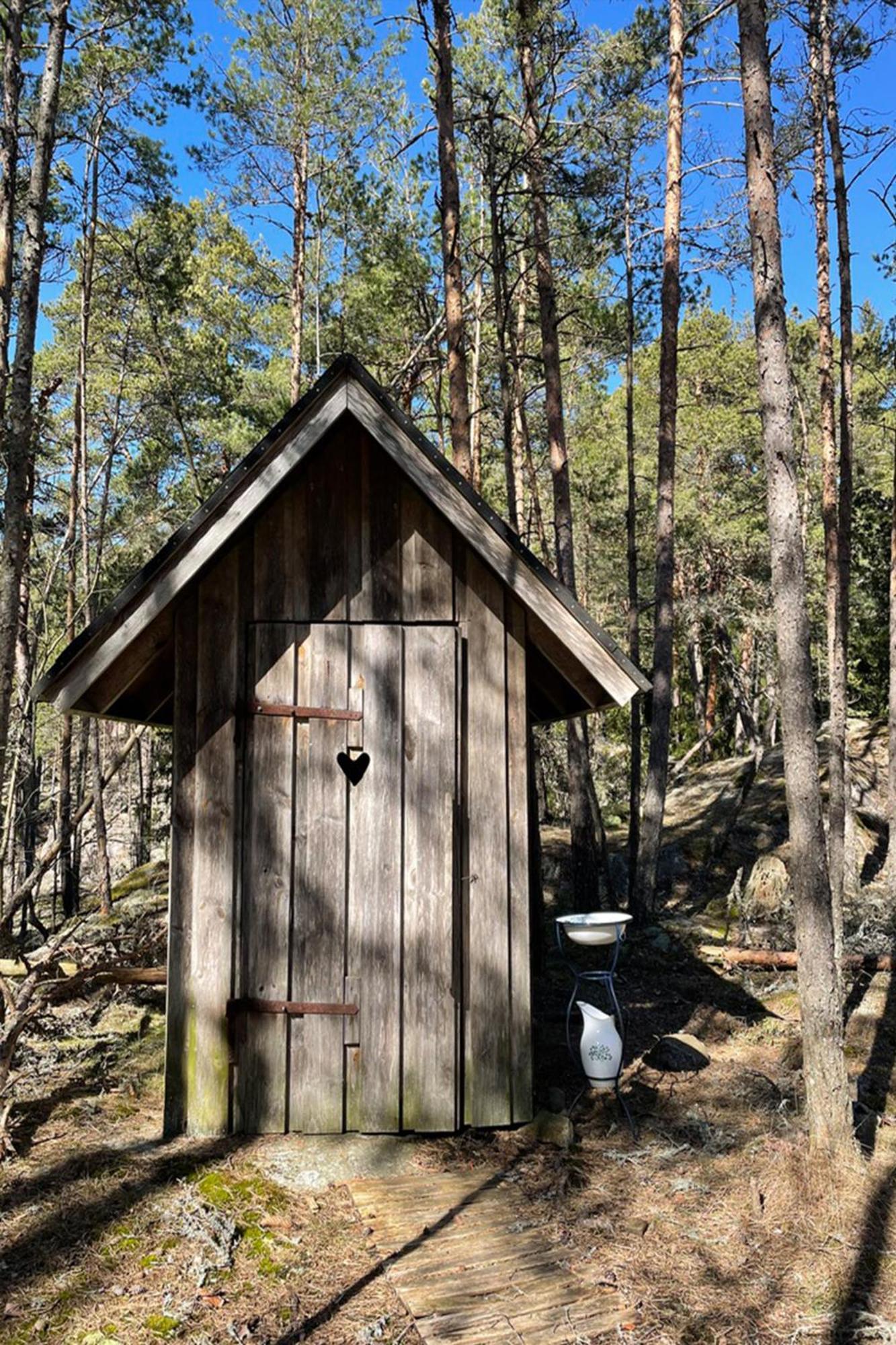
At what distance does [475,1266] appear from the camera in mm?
3771

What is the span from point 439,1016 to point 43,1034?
3.52 metres

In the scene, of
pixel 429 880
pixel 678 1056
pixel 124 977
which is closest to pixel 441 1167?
pixel 429 880

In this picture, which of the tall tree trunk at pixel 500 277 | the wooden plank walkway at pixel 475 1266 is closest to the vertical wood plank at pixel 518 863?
the wooden plank walkway at pixel 475 1266

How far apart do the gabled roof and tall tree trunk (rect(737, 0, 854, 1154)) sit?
995 millimetres

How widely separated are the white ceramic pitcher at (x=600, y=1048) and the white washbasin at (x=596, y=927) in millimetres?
505

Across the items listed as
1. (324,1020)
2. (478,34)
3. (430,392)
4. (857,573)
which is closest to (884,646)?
(857,573)

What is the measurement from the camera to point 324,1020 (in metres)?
4.96

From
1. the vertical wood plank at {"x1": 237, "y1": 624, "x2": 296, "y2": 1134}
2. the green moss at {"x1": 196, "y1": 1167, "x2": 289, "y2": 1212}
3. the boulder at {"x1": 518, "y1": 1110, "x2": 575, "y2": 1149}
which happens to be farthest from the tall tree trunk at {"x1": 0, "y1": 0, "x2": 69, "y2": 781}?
the boulder at {"x1": 518, "y1": 1110, "x2": 575, "y2": 1149}

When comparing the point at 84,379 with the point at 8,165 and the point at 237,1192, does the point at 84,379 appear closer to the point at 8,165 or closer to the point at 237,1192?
the point at 8,165

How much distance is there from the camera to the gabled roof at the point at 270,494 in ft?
15.9

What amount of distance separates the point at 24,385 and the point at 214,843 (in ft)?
17.0

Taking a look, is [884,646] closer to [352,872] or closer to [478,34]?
[478,34]

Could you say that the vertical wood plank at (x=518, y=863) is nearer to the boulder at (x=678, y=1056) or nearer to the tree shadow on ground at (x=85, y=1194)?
the tree shadow on ground at (x=85, y=1194)

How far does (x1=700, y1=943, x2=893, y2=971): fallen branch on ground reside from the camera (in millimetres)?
8828
